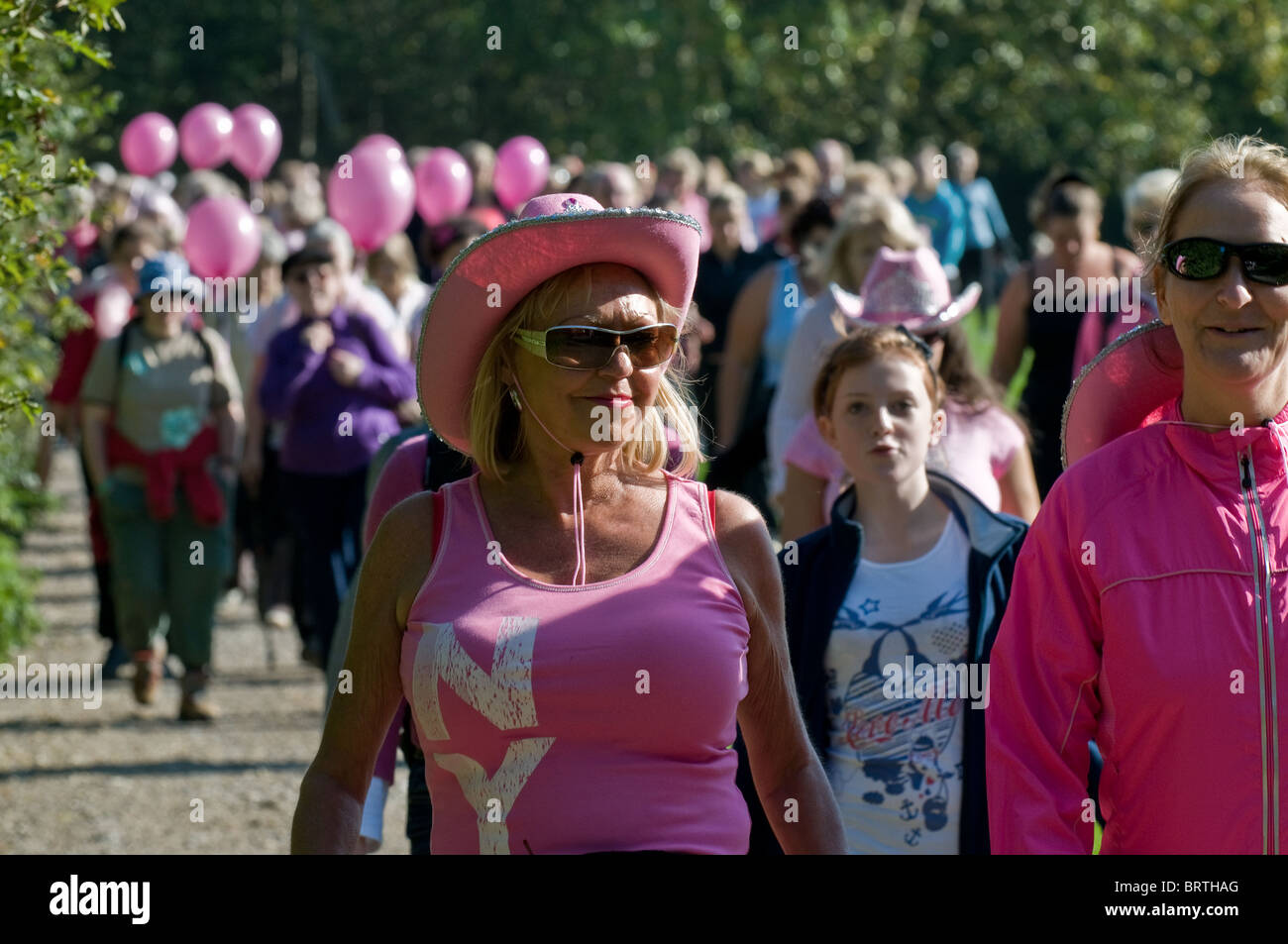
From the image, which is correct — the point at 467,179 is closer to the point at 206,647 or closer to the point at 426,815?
the point at 206,647

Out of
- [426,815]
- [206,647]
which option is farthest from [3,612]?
[426,815]

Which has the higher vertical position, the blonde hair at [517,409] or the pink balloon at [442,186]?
the pink balloon at [442,186]

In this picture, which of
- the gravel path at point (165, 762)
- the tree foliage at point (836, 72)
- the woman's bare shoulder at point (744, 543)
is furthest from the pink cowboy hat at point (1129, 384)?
the tree foliage at point (836, 72)

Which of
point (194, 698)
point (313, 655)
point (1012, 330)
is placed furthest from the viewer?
point (313, 655)

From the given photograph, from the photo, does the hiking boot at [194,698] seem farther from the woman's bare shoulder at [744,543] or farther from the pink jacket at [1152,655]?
the pink jacket at [1152,655]

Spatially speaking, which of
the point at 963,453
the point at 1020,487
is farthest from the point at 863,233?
the point at 963,453

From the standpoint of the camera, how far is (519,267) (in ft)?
9.78

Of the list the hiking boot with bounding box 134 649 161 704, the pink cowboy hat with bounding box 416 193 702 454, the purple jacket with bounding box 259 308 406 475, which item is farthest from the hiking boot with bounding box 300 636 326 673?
the pink cowboy hat with bounding box 416 193 702 454

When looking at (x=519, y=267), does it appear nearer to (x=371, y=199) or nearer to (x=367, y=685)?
(x=367, y=685)

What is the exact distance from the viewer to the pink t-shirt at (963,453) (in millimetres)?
4938

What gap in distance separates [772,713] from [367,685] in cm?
66

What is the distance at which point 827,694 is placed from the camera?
4152 mm

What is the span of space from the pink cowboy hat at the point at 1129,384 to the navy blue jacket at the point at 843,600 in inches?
35.4
